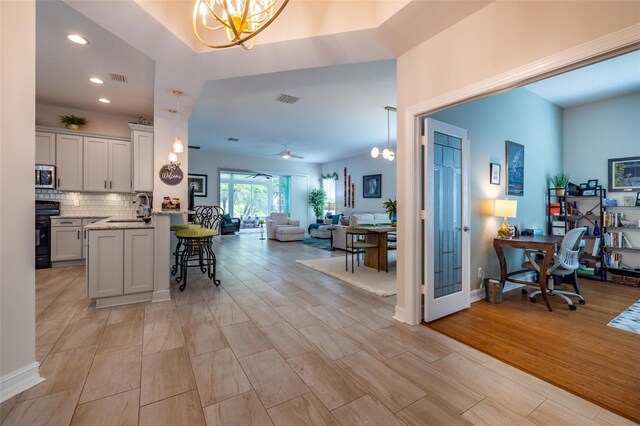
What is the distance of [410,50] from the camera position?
262 cm

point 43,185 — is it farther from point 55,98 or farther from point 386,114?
point 386,114

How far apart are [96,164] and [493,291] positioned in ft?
22.8

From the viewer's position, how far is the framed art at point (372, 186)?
9.12m

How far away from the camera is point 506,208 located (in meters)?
3.45

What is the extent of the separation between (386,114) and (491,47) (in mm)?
3530

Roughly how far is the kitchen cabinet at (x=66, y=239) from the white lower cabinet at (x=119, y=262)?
2.72 metres

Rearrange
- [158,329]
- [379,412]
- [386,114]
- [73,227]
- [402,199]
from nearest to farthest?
[379,412]
[158,329]
[402,199]
[73,227]
[386,114]

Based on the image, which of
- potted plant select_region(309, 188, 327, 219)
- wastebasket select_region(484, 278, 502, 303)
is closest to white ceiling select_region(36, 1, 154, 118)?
wastebasket select_region(484, 278, 502, 303)

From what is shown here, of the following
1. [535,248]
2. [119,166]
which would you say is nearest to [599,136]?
[535,248]

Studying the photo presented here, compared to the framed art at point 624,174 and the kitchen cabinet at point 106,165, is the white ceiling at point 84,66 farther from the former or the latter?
the framed art at point 624,174

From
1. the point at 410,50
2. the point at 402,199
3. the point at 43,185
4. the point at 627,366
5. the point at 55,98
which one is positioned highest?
the point at 55,98

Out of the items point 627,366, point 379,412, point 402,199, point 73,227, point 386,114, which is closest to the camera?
point 379,412

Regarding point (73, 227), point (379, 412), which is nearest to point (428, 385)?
point (379, 412)

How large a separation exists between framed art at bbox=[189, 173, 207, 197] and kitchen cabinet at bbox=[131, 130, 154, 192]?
14.5 ft
